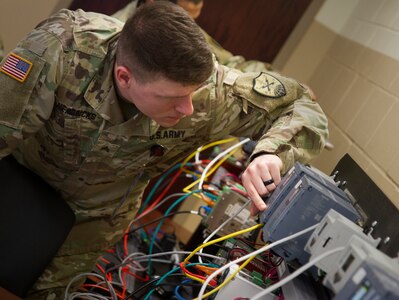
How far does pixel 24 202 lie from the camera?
1.34 m

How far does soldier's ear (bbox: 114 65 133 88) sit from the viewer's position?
1.22 metres

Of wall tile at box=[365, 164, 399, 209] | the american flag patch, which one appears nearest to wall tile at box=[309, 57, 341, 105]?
wall tile at box=[365, 164, 399, 209]

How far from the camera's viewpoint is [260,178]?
1.16m

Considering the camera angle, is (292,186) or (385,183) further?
(385,183)

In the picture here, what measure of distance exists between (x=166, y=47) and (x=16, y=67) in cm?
42

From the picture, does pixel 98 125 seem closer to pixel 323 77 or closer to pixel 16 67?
pixel 16 67

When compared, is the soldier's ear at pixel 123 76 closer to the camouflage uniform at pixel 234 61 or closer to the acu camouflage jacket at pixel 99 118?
the acu camouflage jacket at pixel 99 118

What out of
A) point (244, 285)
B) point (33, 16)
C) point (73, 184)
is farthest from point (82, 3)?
point (244, 285)

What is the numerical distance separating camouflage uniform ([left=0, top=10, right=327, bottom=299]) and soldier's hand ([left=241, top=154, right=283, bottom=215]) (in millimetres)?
92

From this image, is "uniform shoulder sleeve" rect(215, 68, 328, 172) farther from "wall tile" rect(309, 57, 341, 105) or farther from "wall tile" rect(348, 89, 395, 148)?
"wall tile" rect(309, 57, 341, 105)

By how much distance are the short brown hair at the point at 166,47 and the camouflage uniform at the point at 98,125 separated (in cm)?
17

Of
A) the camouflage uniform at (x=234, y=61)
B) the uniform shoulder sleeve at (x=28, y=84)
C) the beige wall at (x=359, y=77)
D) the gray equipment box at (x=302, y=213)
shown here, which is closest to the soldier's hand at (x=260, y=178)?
the gray equipment box at (x=302, y=213)

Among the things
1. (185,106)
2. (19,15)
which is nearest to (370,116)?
(185,106)

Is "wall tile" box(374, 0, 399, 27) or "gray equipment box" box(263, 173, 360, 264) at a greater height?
"wall tile" box(374, 0, 399, 27)
